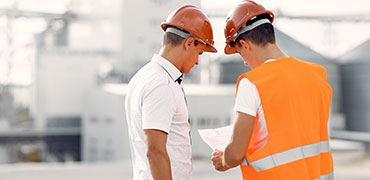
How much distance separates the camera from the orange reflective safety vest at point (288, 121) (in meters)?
1.51

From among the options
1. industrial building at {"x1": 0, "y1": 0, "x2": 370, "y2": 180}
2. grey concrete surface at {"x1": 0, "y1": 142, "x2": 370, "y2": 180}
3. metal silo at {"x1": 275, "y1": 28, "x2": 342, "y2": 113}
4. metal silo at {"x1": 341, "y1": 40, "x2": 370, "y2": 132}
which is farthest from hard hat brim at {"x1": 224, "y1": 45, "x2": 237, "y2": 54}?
industrial building at {"x1": 0, "y1": 0, "x2": 370, "y2": 180}

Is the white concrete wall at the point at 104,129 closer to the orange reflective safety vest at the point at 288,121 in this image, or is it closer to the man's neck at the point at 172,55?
the man's neck at the point at 172,55

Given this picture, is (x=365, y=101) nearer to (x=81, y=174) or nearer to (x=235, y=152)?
(x=81, y=174)

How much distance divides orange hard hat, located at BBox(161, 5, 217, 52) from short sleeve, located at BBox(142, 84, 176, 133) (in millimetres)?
261

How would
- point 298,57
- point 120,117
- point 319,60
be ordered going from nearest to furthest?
point 319,60
point 298,57
point 120,117

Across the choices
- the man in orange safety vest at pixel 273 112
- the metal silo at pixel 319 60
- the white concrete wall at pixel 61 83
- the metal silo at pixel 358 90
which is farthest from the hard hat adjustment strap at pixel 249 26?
the white concrete wall at pixel 61 83

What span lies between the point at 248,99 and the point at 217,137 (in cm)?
33

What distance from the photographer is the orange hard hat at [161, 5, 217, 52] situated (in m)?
1.68

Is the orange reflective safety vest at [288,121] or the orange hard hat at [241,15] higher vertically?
the orange hard hat at [241,15]

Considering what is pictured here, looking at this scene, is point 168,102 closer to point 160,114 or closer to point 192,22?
point 160,114

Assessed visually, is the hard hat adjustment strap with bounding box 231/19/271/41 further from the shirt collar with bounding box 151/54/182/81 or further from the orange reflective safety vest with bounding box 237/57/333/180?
the shirt collar with bounding box 151/54/182/81

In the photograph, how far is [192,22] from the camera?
169 cm

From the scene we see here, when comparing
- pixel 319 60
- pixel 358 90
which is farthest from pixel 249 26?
pixel 319 60

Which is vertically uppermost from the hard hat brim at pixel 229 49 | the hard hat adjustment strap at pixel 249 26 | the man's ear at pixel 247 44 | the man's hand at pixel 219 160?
the hard hat adjustment strap at pixel 249 26
